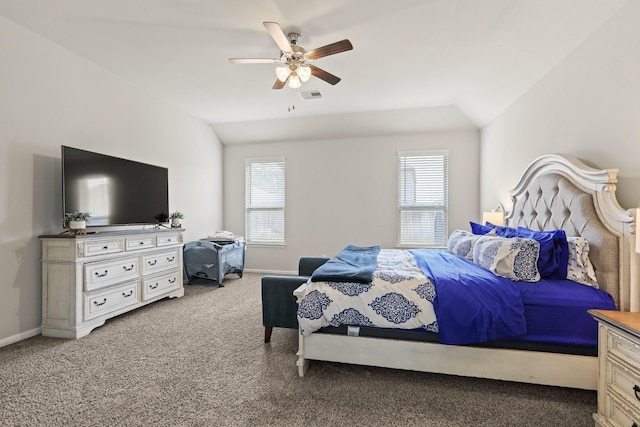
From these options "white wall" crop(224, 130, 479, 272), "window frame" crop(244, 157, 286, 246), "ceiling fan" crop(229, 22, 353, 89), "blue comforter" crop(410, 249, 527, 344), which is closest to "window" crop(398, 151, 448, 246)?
"white wall" crop(224, 130, 479, 272)

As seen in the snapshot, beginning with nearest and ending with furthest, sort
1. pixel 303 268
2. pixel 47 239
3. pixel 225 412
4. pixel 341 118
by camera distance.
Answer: pixel 225 412 < pixel 47 239 < pixel 303 268 < pixel 341 118

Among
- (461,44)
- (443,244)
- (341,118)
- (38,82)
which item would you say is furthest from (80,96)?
(443,244)

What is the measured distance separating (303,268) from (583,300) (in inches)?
94.5

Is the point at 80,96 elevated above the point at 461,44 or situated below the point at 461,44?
below

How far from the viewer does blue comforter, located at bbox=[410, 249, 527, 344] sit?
1.83 meters

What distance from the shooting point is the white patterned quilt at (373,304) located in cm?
195

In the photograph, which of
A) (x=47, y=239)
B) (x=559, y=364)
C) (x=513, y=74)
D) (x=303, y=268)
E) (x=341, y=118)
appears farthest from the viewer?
(x=341, y=118)

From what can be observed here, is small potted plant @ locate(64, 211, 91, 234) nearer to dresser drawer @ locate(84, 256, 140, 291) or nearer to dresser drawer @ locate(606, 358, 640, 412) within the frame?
dresser drawer @ locate(84, 256, 140, 291)

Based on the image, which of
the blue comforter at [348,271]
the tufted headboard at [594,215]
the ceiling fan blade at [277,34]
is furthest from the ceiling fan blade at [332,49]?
the tufted headboard at [594,215]

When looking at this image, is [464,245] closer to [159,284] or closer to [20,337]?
[159,284]

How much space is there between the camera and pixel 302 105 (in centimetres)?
459

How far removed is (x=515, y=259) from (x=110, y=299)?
3742mm

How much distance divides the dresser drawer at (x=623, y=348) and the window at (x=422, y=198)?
369 centimetres

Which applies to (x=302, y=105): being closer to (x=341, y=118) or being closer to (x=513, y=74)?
(x=341, y=118)
